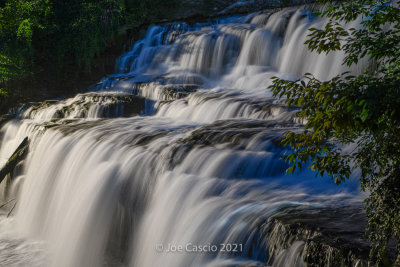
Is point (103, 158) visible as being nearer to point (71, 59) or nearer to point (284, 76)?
point (284, 76)

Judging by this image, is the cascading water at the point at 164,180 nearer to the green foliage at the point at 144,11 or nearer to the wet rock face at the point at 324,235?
the wet rock face at the point at 324,235

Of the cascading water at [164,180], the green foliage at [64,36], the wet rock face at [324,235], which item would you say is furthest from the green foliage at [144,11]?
the wet rock face at [324,235]

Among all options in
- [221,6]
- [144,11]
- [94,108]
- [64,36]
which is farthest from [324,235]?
[221,6]

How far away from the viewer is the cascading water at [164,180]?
5.90 m

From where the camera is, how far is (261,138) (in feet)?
26.2

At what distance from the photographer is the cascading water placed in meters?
5.90

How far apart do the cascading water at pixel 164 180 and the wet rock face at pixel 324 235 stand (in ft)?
0.39

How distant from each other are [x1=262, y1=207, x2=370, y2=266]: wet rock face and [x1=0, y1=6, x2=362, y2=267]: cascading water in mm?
118

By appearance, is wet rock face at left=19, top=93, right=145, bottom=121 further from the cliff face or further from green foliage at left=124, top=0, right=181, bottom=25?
the cliff face

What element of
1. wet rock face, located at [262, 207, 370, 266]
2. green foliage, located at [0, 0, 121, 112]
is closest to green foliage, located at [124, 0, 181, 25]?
green foliage, located at [0, 0, 121, 112]

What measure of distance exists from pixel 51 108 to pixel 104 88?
3547mm

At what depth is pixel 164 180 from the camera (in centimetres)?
751

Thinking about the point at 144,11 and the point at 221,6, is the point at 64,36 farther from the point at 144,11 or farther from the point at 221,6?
the point at 221,6

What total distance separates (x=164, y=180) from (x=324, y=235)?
11.6 feet
